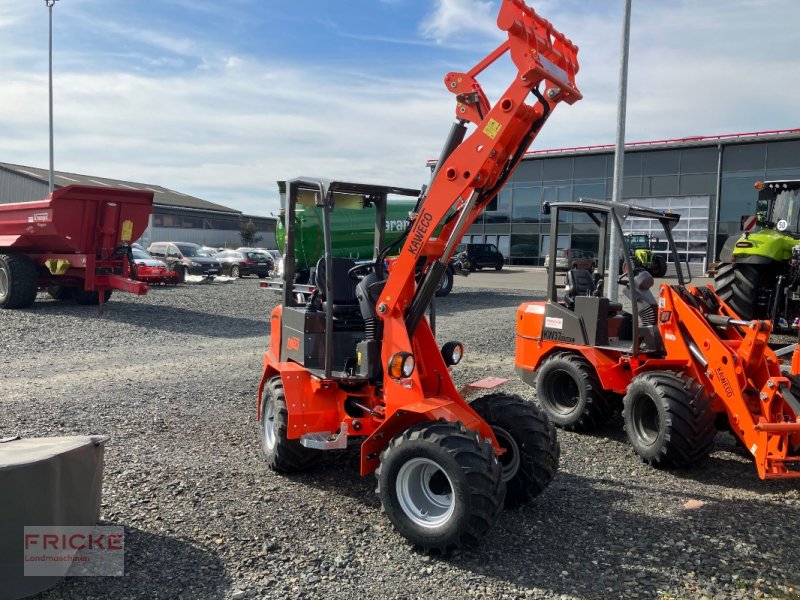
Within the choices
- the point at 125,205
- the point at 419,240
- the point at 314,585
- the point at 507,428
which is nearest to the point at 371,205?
the point at 419,240

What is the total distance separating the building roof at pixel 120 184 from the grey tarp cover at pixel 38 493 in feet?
130

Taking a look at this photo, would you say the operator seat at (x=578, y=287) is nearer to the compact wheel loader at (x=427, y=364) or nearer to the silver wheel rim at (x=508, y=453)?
the compact wheel loader at (x=427, y=364)

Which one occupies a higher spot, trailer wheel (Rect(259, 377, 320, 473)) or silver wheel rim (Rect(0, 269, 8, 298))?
silver wheel rim (Rect(0, 269, 8, 298))

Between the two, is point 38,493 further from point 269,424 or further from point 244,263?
point 244,263

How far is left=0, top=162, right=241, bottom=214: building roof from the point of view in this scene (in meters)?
45.4

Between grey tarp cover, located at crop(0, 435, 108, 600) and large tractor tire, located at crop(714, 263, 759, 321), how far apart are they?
8.60 m

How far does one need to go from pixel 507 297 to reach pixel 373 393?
53.6 ft

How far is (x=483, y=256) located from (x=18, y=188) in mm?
32418

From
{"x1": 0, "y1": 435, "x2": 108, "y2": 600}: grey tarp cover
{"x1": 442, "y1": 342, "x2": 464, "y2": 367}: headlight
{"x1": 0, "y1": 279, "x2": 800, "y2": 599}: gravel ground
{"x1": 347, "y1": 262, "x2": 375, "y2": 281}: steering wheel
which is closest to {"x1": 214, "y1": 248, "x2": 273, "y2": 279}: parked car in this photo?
{"x1": 0, "y1": 279, "x2": 800, "y2": 599}: gravel ground

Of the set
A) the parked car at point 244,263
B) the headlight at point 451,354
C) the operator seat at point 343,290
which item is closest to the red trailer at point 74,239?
the operator seat at point 343,290

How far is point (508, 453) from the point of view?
181 inches

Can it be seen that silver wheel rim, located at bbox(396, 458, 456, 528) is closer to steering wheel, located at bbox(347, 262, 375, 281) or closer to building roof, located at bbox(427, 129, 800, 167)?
steering wheel, located at bbox(347, 262, 375, 281)

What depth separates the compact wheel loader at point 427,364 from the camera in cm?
394

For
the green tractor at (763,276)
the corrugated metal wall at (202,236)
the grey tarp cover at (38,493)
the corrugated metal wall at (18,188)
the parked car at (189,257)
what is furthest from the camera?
the corrugated metal wall at (202,236)
